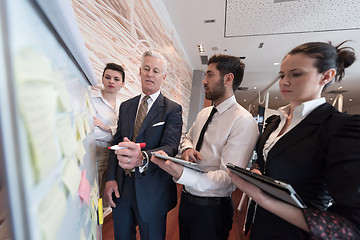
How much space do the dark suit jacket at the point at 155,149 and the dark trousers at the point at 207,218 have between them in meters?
0.18

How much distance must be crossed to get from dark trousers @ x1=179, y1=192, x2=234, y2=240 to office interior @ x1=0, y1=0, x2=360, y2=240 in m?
0.55

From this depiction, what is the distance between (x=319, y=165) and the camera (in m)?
0.63

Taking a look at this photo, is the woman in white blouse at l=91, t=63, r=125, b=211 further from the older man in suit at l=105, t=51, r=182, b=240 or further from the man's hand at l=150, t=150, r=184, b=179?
the man's hand at l=150, t=150, r=184, b=179

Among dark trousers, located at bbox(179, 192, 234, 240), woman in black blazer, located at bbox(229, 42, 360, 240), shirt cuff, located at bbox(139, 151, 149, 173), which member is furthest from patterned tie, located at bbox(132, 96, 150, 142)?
woman in black blazer, located at bbox(229, 42, 360, 240)

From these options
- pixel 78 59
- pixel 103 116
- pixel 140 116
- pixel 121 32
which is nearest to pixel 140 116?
Result: pixel 140 116

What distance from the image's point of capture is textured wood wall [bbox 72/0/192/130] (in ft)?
4.52

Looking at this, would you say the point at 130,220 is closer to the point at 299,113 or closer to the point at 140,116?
the point at 140,116

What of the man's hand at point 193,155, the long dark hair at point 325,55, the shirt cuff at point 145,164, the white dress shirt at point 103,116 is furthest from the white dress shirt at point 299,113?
the white dress shirt at point 103,116

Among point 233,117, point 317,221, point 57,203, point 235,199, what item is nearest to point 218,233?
point 317,221

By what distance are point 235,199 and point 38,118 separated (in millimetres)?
3362

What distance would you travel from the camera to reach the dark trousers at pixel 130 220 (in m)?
1.01

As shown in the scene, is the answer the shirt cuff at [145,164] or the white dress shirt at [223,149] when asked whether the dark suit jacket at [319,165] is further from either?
the shirt cuff at [145,164]

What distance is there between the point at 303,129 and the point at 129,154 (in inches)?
32.6

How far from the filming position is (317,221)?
1.74ft
